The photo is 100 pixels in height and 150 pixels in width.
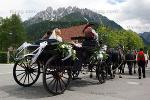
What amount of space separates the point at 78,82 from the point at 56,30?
118 inches

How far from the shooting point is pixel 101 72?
48.6ft

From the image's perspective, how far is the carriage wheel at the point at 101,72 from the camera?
14.6 meters

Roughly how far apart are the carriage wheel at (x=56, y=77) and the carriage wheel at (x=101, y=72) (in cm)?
256

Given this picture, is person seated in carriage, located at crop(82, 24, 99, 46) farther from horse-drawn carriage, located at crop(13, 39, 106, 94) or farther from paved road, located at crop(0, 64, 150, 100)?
paved road, located at crop(0, 64, 150, 100)

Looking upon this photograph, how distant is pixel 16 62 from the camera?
12.5m

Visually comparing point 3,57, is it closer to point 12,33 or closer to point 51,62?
point 51,62

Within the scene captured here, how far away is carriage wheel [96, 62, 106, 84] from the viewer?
1460 centimetres

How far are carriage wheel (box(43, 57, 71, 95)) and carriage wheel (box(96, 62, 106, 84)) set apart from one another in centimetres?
256

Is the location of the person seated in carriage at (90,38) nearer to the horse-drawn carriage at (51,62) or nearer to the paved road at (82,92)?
the horse-drawn carriage at (51,62)

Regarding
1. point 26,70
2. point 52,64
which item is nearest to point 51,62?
point 52,64

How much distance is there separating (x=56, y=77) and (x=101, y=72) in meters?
3.34

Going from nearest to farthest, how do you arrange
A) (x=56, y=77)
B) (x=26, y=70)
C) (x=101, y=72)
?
(x=56, y=77) < (x=26, y=70) < (x=101, y=72)

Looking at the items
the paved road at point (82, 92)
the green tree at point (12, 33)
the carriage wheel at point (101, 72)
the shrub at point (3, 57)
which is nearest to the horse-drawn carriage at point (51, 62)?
the paved road at point (82, 92)

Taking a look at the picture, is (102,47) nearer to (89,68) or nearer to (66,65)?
(89,68)
